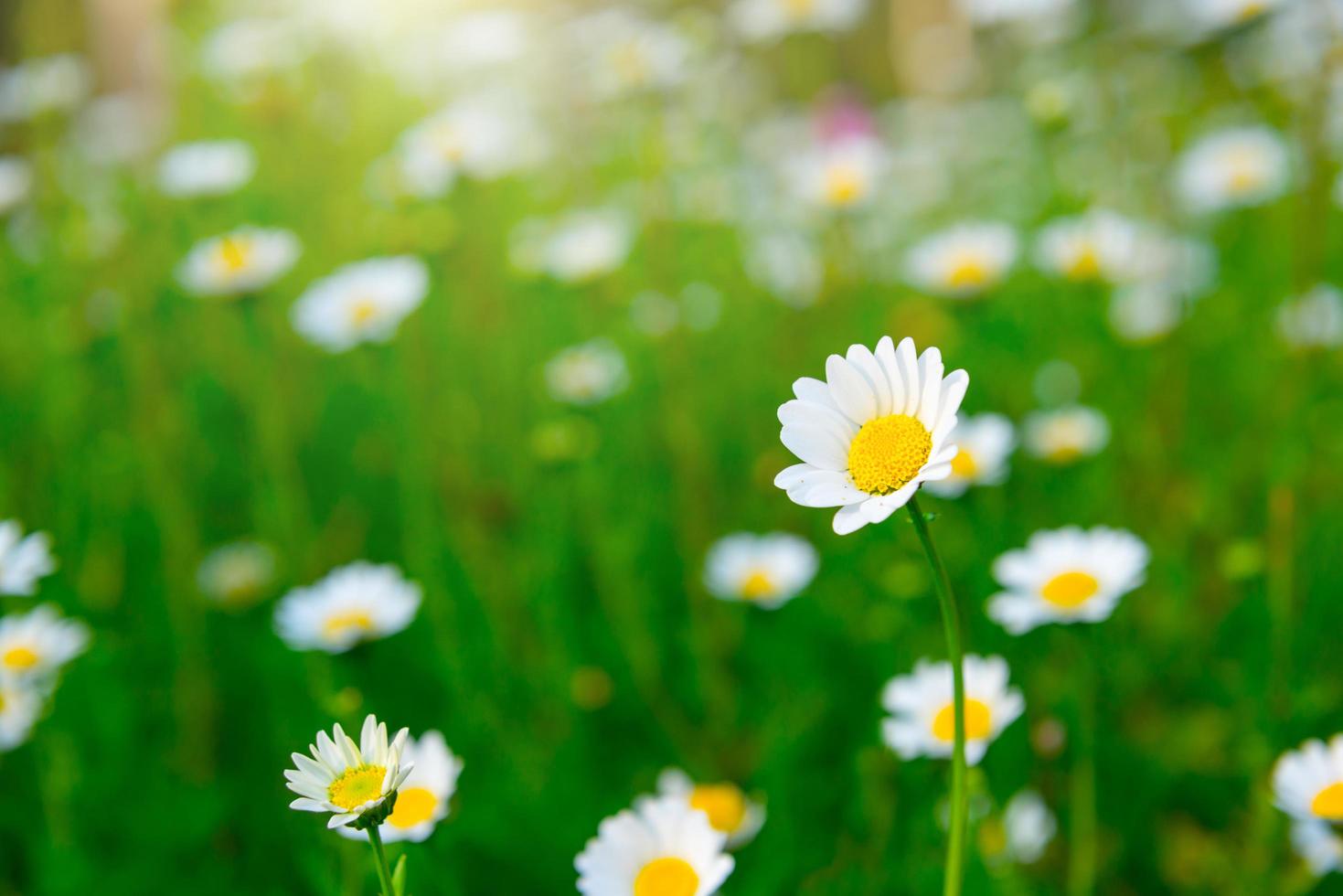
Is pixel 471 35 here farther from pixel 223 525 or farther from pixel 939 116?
pixel 939 116

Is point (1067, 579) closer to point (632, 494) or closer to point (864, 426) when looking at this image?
point (864, 426)

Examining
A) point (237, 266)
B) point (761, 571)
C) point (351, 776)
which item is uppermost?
point (351, 776)

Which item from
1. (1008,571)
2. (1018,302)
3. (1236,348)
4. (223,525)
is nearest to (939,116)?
(1018,302)

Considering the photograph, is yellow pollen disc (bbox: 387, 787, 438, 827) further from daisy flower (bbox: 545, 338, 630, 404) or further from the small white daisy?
the small white daisy

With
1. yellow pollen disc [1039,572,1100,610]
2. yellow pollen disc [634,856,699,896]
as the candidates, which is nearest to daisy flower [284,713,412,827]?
yellow pollen disc [634,856,699,896]

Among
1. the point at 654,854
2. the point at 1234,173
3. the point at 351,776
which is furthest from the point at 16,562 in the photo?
the point at 1234,173
